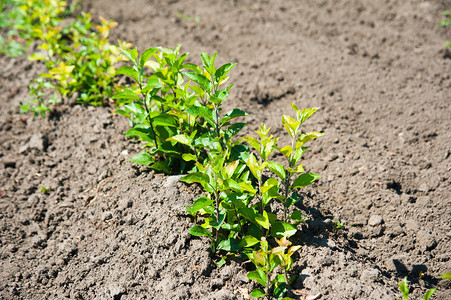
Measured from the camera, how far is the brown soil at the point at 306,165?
2.32m

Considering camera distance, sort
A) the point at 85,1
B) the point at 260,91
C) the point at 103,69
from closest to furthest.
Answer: the point at 103,69, the point at 260,91, the point at 85,1

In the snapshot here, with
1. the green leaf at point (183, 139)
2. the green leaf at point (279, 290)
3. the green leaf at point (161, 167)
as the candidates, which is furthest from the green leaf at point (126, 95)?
the green leaf at point (279, 290)

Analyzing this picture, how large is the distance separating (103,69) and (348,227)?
2.78 m

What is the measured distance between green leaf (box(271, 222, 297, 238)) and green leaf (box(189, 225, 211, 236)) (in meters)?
0.41

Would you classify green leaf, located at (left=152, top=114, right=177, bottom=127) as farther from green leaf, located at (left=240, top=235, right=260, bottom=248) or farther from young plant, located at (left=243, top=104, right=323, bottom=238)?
green leaf, located at (left=240, top=235, right=260, bottom=248)

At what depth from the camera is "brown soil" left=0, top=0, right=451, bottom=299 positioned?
2316 millimetres

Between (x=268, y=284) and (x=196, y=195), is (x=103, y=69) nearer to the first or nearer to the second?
(x=196, y=195)

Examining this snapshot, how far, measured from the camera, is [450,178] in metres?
2.96

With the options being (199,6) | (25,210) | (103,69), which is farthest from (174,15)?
(25,210)

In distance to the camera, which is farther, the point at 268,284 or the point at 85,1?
the point at 85,1

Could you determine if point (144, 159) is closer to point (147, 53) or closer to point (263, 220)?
point (147, 53)

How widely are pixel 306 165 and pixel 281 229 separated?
1.10 metres

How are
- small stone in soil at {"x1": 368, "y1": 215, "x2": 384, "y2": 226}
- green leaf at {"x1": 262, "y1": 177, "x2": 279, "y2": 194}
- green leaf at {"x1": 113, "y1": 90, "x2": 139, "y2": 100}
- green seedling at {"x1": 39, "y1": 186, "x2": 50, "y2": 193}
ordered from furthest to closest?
1. green seedling at {"x1": 39, "y1": 186, "x2": 50, "y2": 193}
2. small stone in soil at {"x1": 368, "y1": 215, "x2": 384, "y2": 226}
3. green leaf at {"x1": 113, "y1": 90, "x2": 139, "y2": 100}
4. green leaf at {"x1": 262, "y1": 177, "x2": 279, "y2": 194}

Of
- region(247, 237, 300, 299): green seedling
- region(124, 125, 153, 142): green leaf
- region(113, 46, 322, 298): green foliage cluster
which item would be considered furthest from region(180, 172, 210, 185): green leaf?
region(124, 125, 153, 142): green leaf
